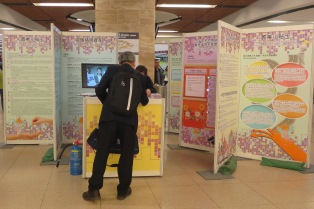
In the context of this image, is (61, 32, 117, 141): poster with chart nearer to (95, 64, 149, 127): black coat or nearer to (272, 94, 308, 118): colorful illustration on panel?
(95, 64, 149, 127): black coat

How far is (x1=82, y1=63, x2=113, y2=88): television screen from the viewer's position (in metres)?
4.98

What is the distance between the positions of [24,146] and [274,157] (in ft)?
13.7

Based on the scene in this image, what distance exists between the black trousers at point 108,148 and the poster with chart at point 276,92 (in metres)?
2.33

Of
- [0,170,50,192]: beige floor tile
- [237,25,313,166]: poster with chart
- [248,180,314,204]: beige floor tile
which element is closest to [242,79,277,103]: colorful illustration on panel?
[237,25,313,166]: poster with chart

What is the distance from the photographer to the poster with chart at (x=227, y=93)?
4289mm

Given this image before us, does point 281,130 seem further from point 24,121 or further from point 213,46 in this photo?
point 24,121

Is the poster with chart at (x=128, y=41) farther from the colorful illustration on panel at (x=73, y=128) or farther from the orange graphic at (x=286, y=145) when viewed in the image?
the orange graphic at (x=286, y=145)

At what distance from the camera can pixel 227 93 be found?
459cm

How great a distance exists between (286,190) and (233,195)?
0.69 metres

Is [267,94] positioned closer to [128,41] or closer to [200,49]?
[200,49]

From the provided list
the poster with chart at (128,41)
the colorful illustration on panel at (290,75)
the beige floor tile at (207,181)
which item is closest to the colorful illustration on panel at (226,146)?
the beige floor tile at (207,181)

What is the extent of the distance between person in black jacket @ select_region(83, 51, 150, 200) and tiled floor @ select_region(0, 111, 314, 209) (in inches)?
7.4

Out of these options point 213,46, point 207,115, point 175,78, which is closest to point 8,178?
point 207,115

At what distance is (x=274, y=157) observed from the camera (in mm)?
4973
